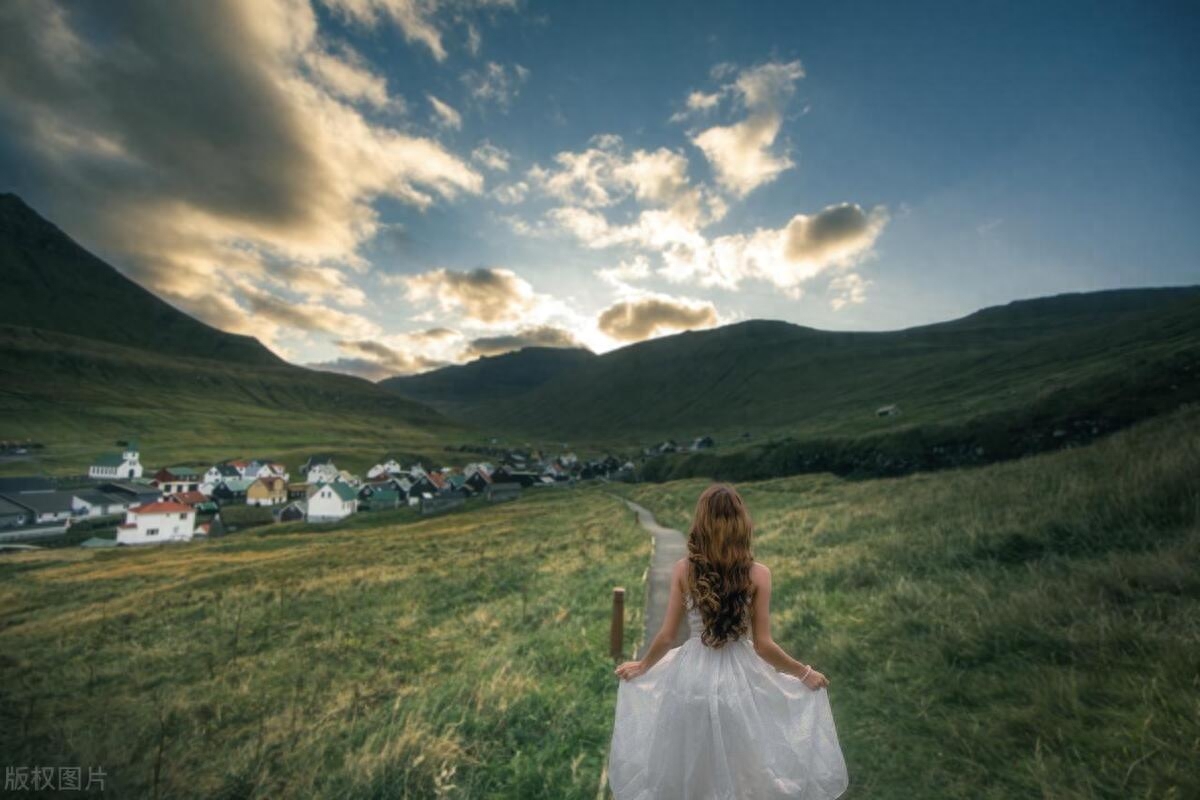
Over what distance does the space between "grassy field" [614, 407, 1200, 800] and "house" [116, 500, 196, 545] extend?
9152cm

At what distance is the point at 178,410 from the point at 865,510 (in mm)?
220571

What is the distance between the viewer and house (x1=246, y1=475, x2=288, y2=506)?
98.5 m

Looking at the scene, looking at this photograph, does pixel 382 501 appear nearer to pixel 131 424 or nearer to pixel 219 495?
pixel 219 495

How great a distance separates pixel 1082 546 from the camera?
8.70 meters

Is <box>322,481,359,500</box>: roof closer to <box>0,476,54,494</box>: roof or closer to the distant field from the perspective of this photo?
<box>0,476,54,494</box>: roof

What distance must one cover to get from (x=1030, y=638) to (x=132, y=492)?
134m

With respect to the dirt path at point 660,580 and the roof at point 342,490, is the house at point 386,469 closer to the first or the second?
the roof at point 342,490

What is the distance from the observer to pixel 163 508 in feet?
240

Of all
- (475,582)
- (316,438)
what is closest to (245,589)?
(475,582)

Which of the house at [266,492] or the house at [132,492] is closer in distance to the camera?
the house at [132,492]

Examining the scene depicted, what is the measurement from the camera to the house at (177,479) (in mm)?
106625

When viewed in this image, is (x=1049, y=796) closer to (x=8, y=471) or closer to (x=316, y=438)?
(x=8, y=471)

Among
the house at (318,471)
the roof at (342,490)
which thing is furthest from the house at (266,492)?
the roof at (342,490)

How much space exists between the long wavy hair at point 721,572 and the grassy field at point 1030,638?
2.74 metres
